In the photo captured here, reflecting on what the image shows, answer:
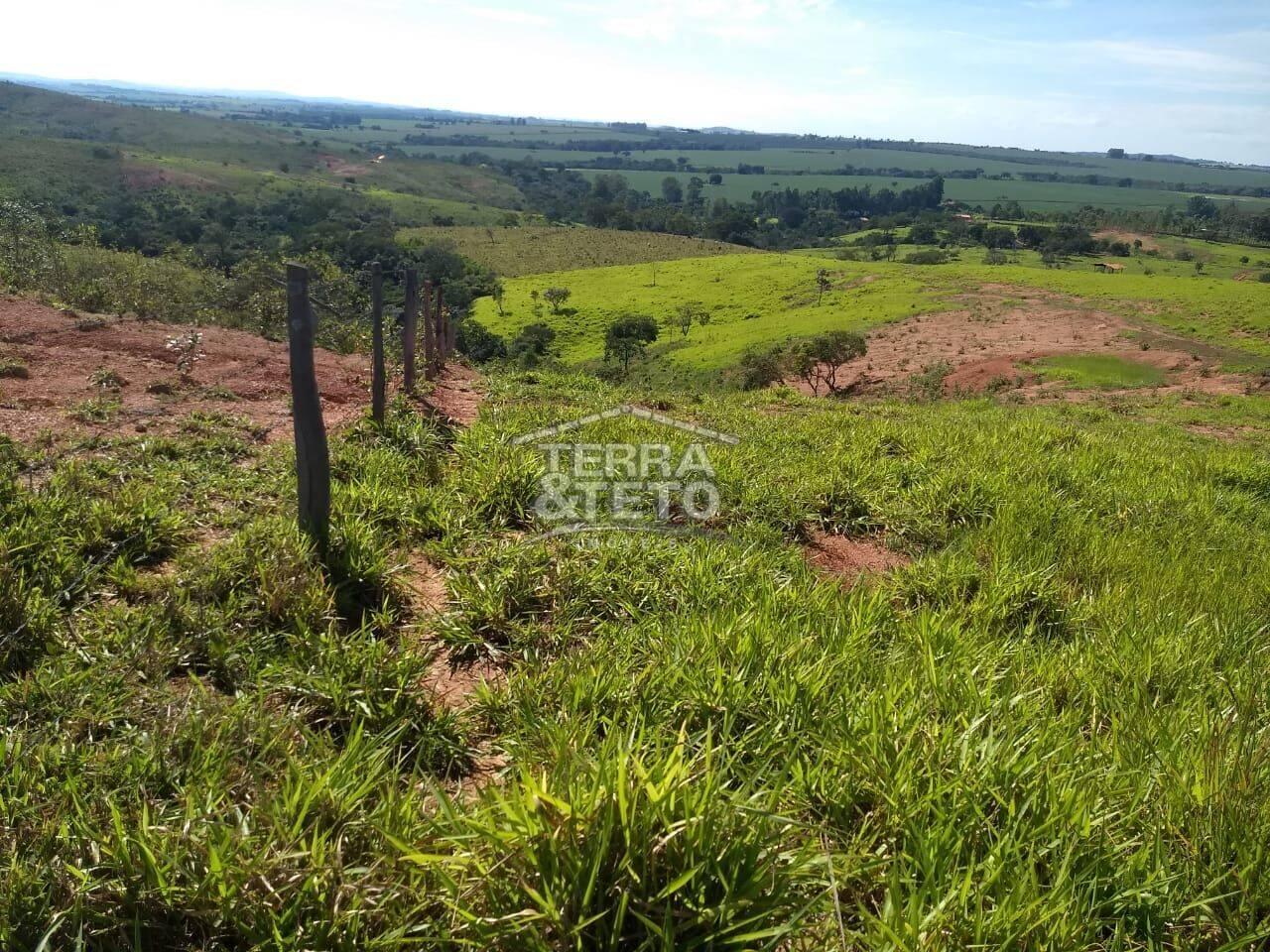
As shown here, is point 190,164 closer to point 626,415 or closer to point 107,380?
point 107,380

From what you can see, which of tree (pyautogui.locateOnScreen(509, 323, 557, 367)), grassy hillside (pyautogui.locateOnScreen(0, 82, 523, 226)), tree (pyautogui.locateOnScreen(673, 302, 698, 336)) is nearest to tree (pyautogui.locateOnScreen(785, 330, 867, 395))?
tree (pyautogui.locateOnScreen(509, 323, 557, 367))

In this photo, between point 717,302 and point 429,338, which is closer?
point 429,338

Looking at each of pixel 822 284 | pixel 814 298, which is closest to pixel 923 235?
pixel 822 284

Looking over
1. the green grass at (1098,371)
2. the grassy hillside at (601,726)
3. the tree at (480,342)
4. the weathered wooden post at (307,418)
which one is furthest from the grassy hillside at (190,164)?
the grassy hillside at (601,726)

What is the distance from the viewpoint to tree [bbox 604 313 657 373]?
4488 centimetres

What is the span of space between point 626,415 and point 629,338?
39.0 metres

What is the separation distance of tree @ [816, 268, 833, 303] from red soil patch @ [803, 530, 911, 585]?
1901 inches

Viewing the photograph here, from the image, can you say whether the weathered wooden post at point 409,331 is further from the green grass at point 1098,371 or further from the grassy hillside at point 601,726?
the green grass at point 1098,371

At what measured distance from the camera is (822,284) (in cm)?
5422

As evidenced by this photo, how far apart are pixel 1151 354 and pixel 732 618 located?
29.2 m

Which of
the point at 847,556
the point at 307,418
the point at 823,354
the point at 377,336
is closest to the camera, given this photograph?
the point at 307,418

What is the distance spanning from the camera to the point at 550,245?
8675 centimetres

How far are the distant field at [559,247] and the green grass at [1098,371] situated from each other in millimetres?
58021

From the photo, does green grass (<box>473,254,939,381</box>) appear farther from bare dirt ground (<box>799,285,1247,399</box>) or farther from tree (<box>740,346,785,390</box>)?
tree (<box>740,346,785,390</box>)
